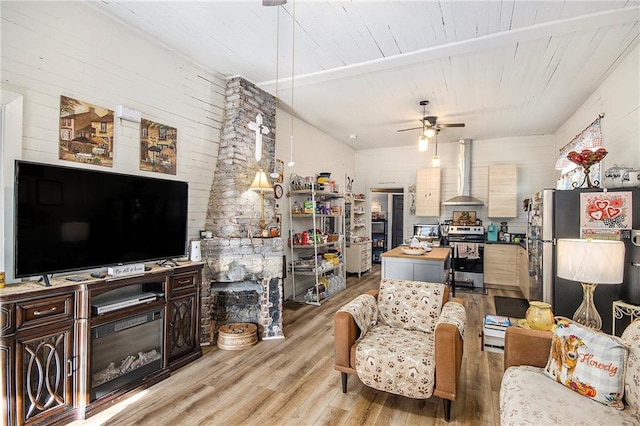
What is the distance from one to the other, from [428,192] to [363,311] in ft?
16.0

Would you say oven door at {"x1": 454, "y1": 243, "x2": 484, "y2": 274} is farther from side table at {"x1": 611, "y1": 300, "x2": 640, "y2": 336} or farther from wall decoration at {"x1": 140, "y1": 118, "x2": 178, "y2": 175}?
wall decoration at {"x1": 140, "y1": 118, "x2": 178, "y2": 175}

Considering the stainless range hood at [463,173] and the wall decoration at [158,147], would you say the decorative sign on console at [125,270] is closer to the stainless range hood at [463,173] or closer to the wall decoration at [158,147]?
the wall decoration at [158,147]

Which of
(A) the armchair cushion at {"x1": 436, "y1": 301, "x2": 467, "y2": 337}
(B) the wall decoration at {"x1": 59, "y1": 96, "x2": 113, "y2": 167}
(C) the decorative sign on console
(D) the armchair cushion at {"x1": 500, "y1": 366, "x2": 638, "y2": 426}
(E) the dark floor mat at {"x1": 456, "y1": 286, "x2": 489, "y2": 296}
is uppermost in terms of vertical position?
(B) the wall decoration at {"x1": 59, "y1": 96, "x2": 113, "y2": 167}

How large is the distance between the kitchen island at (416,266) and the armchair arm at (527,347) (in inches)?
69.7

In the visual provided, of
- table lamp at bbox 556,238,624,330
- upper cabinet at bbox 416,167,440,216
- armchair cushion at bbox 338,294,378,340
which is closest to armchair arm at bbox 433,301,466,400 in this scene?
armchair cushion at bbox 338,294,378,340

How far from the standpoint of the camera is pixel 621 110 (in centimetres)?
316

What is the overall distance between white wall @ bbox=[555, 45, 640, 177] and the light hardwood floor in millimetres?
2388

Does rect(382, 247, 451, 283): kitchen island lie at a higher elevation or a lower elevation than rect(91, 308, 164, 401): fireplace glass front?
higher

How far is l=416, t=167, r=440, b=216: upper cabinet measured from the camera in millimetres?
6781

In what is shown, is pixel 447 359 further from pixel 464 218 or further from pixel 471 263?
pixel 464 218

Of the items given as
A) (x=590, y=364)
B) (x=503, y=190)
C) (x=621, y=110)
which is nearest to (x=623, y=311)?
(x=590, y=364)

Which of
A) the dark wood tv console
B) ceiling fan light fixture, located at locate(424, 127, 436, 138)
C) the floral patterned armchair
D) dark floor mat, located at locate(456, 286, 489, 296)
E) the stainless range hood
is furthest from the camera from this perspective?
the stainless range hood

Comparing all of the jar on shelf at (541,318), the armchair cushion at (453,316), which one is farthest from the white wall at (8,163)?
the jar on shelf at (541,318)

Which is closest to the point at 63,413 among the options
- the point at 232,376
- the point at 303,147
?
the point at 232,376
